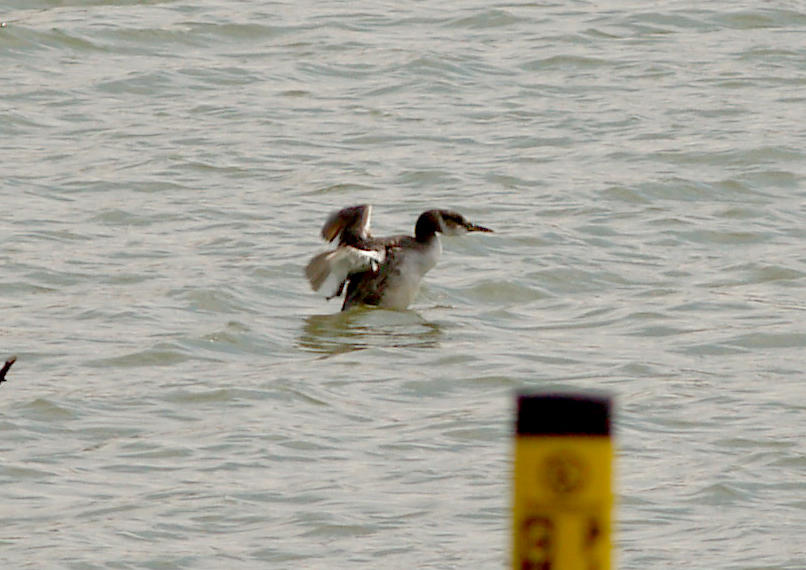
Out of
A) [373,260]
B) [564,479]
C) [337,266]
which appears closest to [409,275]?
[373,260]

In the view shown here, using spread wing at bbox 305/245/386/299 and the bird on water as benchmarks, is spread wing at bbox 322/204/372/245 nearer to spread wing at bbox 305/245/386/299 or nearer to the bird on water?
the bird on water

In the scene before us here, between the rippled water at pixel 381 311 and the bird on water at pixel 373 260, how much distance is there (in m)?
0.23

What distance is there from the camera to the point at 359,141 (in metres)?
14.6

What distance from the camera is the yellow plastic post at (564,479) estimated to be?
8.21 feet

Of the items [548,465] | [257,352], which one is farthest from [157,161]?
[548,465]

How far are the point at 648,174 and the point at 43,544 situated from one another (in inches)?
310

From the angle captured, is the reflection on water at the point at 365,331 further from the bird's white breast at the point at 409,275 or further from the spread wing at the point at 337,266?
the spread wing at the point at 337,266

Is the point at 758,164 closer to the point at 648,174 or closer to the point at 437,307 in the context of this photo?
the point at 648,174

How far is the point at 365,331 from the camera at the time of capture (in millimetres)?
10539

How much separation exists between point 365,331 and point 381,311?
1.43ft

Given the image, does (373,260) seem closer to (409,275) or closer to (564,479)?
(409,275)

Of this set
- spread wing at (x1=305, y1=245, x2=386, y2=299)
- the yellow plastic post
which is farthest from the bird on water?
the yellow plastic post

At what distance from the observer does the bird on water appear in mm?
10453

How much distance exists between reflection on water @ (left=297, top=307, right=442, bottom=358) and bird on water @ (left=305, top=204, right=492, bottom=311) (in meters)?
0.09
